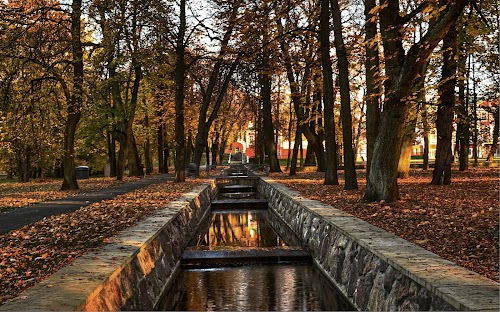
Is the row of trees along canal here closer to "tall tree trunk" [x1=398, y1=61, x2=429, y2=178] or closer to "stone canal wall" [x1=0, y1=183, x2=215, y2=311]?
"tall tree trunk" [x1=398, y1=61, x2=429, y2=178]

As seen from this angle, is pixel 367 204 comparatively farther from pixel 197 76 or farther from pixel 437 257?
pixel 197 76

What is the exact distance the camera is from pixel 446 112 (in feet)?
62.1

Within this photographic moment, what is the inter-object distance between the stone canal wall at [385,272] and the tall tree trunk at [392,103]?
1588 mm

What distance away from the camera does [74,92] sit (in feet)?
64.5

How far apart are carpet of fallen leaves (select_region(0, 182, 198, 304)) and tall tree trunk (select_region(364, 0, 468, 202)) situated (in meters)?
5.66

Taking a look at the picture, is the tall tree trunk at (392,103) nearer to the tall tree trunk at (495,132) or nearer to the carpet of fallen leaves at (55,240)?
the carpet of fallen leaves at (55,240)

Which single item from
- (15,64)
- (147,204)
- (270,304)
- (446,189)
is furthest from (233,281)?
(15,64)

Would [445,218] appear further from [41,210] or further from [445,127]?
[41,210]

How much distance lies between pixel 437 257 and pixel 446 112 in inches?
528

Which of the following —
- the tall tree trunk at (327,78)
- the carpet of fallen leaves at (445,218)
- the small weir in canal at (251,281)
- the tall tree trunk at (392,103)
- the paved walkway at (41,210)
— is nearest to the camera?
the carpet of fallen leaves at (445,218)

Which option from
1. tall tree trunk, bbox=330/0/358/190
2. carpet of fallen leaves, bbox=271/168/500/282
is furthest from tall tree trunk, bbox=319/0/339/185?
carpet of fallen leaves, bbox=271/168/500/282

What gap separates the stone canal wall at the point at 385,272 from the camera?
498cm

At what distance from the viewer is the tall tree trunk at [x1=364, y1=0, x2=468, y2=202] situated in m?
12.0

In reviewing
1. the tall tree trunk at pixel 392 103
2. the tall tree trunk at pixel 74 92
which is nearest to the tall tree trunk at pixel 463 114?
the tall tree trunk at pixel 392 103
